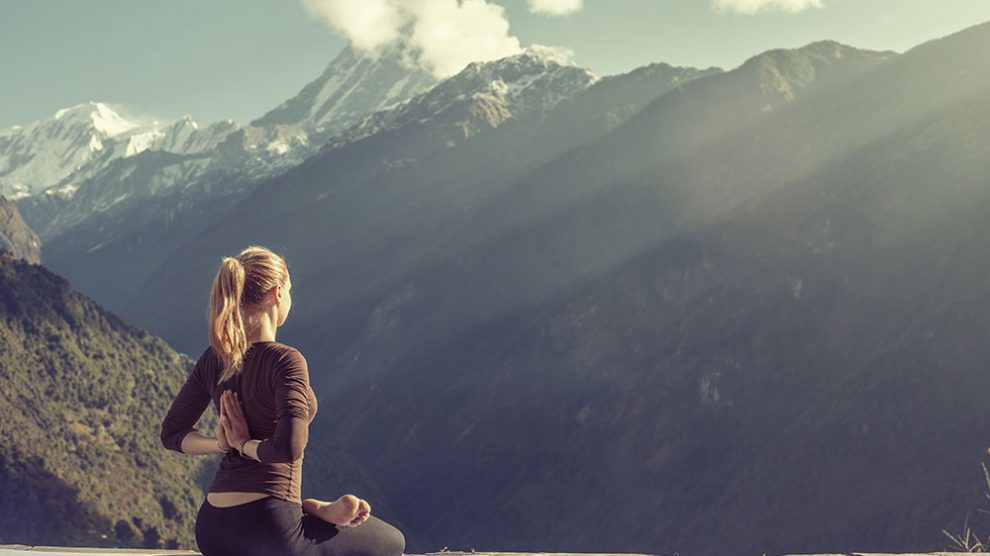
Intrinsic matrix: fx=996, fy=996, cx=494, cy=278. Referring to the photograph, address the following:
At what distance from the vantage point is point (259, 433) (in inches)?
271

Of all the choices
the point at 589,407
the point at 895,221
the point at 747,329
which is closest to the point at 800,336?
the point at 747,329

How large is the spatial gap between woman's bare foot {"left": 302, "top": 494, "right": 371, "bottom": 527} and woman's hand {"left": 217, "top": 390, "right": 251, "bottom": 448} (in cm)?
68

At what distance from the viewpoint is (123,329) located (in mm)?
159500

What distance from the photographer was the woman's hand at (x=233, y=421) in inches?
265

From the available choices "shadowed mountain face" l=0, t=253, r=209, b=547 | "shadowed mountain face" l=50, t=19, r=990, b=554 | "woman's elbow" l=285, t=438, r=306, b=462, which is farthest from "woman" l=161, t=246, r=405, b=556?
"shadowed mountain face" l=50, t=19, r=990, b=554

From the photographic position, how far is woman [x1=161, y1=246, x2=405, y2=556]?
6.66 metres

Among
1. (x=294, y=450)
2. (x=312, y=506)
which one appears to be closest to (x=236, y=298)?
(x=294, y=450)

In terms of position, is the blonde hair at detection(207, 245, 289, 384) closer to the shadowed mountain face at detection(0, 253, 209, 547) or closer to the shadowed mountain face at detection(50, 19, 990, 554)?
the shadowed mountain face at detection(0, 253, 209, 547)

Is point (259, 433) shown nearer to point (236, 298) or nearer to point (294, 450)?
point (294, 450)

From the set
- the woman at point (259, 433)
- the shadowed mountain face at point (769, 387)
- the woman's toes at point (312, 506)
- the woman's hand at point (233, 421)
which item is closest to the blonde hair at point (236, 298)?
the woman at point (259, 433)

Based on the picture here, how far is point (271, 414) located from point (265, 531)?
0.79 meters

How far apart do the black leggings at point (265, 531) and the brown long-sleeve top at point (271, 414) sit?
121mm

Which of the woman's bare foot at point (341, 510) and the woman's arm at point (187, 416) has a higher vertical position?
the woman's arm at point (187, 416)

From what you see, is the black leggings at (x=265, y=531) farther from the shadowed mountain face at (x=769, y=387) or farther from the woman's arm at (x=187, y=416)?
the shadowed mountain face at (x=769, y=387)
